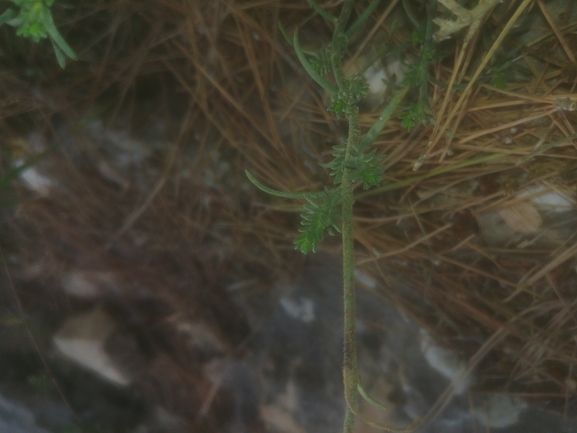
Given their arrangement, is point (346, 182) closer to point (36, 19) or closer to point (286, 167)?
point (286, 167)

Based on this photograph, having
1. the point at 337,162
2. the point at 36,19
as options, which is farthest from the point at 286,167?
the point at 36,19

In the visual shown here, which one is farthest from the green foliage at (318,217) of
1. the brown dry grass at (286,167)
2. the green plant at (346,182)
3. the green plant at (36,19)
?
the green plant at (36,19)

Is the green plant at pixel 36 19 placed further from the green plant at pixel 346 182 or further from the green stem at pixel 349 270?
the green stem at pixel 349 270

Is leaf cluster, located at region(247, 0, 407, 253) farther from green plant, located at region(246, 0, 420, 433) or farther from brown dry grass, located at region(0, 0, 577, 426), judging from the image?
brown dry grass, located at region(0, 0, 577, 426)

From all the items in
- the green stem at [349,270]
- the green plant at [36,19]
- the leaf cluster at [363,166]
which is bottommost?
the green stem at [349,270]

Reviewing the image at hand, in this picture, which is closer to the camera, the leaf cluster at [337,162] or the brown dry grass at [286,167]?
the leaf cluster at [337,162]

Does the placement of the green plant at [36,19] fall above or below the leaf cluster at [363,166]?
above

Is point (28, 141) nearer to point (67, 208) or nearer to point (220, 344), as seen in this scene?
point (67, 208)

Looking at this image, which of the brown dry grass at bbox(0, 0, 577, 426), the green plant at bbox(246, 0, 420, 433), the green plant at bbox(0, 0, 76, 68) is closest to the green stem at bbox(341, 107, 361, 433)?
the green plant at bbox(246, 0, 420, 433)

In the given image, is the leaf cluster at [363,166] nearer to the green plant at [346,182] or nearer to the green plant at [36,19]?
the green plant at [346,182]
